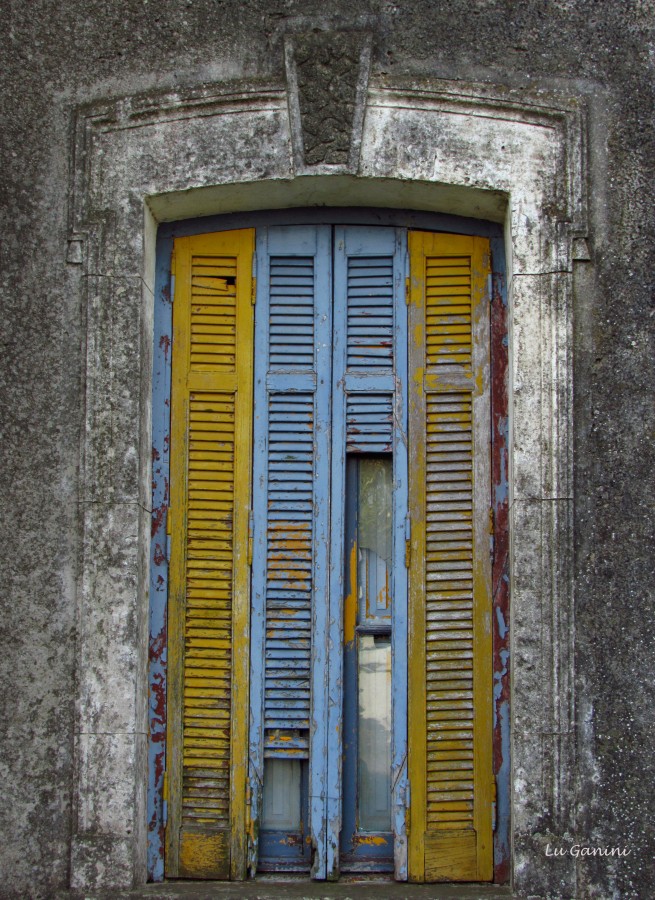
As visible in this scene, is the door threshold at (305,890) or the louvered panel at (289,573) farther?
the louvered panel at (289,573)

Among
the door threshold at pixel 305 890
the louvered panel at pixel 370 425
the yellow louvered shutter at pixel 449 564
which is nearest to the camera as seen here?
the door threshold at pixel 305 890

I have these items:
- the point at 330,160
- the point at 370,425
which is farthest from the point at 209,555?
the point at 330,160

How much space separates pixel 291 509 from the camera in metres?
3.95

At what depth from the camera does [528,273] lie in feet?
12.5

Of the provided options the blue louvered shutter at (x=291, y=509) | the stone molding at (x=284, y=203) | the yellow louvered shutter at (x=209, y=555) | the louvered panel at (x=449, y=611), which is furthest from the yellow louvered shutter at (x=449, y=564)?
the yellow louvered shutter at (x=209, y=555)

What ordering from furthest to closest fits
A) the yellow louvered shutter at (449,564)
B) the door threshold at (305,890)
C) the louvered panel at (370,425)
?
the louvered panel at (370,425) < the yellow louvered shutter at (449,564) < the door threshold at (305,890)

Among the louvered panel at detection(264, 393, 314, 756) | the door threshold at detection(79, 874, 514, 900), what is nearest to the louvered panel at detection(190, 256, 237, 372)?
the louvered panel at detection(264, 393, 314, 756)

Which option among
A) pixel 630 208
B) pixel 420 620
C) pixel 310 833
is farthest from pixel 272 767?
pixel 630 208

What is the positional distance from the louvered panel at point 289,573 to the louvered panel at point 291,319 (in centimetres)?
14

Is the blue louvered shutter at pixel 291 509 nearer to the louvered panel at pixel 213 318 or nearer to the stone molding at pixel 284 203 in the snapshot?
the louvered panel at pixel 213 318

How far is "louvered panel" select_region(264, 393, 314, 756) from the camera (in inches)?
153

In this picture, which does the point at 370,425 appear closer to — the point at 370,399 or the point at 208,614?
the point at 370,399

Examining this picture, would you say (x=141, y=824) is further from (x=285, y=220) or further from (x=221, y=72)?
(x=221, y=72)

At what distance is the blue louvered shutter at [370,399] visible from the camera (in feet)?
12.7
